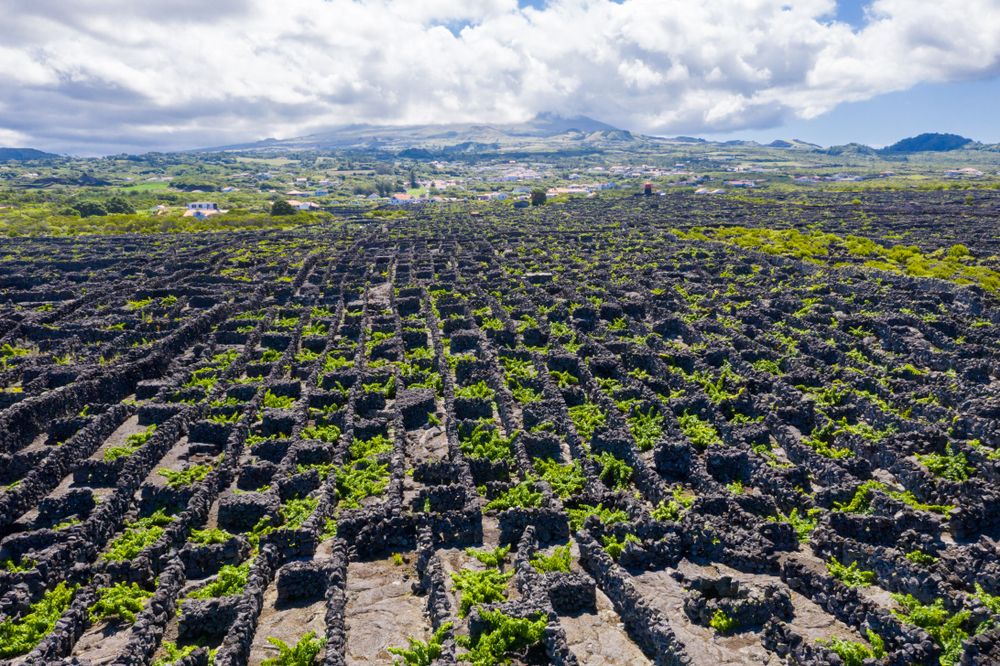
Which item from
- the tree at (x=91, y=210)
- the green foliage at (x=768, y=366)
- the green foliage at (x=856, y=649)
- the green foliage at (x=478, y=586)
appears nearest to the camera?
the green foliage at (x=856, y=649)

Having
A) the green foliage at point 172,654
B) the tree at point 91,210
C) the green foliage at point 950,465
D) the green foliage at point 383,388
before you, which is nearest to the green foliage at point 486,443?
the green foliage at point 383,388

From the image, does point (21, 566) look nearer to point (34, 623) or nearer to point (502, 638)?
point (34, 623)

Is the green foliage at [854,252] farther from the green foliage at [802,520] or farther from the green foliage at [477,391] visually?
the green foliage at [477,391]

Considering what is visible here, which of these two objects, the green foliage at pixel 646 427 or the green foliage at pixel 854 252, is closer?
the green foliage at pixel 646 427

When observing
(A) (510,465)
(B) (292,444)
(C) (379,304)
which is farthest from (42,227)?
(A) (510,465)

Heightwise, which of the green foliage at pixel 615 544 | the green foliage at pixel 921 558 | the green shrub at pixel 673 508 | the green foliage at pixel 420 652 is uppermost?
the green foliage at pixel 921 558

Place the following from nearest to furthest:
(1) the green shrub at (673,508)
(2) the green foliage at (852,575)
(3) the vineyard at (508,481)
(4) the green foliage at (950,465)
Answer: (3) the vineyard at (508,481) → (2) the green foliage at (852,575) → (1) the green shrub at (673,508) → (4) the green foliage at (950,465)

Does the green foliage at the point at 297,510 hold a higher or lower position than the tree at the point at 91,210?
lower

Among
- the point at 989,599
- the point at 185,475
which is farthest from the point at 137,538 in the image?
the point at 989,599

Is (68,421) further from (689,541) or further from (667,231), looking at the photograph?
(667,231)
